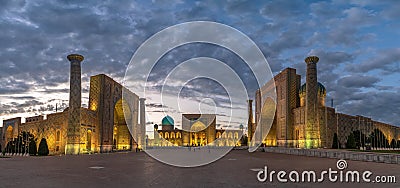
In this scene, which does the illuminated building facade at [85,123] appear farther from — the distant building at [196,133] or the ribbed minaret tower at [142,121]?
the distant building at [196,133]

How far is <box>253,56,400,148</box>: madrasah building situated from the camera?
39.7 meters

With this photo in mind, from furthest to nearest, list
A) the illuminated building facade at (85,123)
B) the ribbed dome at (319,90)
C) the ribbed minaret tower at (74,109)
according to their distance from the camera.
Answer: the ribbed dome at (319,90) < the illuminated building facade at (85,123) < the ribbed minaret tower at (74,109)

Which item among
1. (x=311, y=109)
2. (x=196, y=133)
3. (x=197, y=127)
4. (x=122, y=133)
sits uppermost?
(x=311, y=109)

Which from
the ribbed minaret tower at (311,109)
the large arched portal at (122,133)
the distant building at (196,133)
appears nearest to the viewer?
the ribbed minaret tower at (311,109)

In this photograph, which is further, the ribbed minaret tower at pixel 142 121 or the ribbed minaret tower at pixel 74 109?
the ribbed minaret tower at pixel 142 121

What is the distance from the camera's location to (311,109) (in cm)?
3959

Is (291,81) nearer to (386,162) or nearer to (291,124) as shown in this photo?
(291,124)

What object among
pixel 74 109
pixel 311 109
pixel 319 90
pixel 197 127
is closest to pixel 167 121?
pixel 197 127

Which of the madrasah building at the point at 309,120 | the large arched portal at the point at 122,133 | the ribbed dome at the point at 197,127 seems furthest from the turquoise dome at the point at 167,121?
the large arched portal at the point at 122,133

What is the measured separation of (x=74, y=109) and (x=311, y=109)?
2596 cm

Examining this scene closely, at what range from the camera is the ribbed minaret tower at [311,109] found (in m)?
38.5

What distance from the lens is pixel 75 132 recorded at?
112 ft

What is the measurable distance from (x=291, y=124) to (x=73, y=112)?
99.5 feet

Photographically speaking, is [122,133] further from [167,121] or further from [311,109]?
[167,121]
